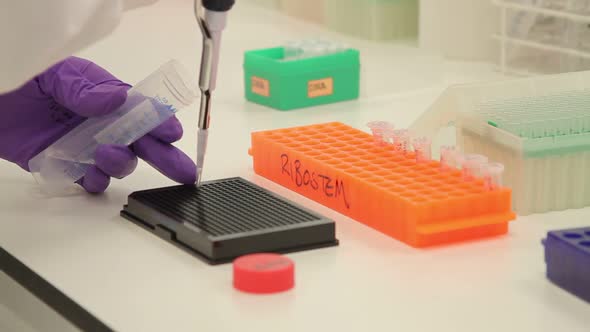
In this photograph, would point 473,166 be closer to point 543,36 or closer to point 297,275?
point 297,275

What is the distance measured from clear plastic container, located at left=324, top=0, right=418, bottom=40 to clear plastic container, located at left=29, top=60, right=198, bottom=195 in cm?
87

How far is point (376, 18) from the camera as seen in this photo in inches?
77.3

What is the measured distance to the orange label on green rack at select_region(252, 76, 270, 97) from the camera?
5.08ft

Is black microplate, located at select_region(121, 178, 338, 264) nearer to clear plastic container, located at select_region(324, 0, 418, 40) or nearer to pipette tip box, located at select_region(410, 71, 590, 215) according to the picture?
pipette tip box, located at select_region(410, 71, 590, 215)

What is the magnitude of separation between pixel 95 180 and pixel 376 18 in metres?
0.96

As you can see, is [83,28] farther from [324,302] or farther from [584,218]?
[584,218]

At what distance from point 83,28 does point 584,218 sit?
518 mm

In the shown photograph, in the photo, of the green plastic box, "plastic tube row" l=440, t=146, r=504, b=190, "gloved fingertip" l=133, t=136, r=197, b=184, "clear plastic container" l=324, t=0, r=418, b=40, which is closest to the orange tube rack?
"plastic tube row" l=440, t=146, r=504, b=190

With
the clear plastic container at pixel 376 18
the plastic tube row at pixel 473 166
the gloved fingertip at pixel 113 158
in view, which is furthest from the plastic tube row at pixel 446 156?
the clear plastic container at pixel 376 18

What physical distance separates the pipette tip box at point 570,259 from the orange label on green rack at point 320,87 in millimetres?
718

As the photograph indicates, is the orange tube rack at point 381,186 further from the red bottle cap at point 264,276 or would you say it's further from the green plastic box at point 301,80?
the green plastic box at point 301,80

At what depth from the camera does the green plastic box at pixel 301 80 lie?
1.53m

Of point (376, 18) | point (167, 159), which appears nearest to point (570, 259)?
point (167, 159)

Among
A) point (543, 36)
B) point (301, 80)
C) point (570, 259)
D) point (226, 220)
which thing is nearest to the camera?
point (570, 259)
